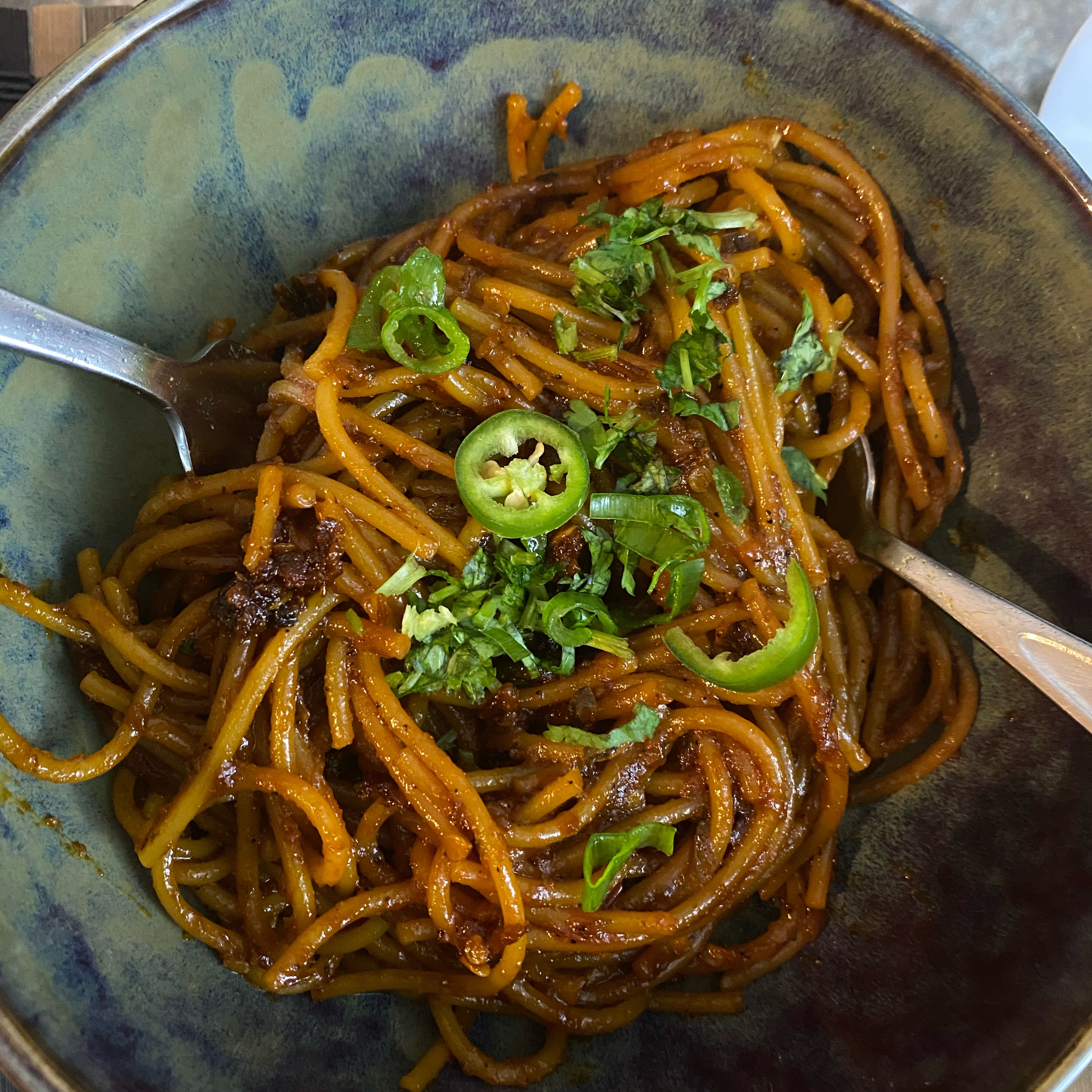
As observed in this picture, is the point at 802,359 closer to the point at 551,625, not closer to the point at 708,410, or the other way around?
the point at 708,410

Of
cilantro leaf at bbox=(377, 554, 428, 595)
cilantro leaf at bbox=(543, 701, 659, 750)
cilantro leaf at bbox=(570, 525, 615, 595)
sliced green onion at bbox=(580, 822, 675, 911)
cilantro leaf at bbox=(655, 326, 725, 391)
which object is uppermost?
cilantro leaf at bbox=(655, 326, 725, 391)

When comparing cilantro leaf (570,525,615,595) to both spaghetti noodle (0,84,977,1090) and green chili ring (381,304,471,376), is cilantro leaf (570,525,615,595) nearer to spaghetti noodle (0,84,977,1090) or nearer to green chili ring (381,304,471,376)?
spaghetti noodle (0,84,977,1090)

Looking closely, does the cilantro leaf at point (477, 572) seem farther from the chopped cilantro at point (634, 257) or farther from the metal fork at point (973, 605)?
the metal fork at point (973, 605)

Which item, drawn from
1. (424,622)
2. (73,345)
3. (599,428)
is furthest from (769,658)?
(73,345)

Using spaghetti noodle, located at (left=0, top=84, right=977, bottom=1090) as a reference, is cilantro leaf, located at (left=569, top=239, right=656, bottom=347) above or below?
above

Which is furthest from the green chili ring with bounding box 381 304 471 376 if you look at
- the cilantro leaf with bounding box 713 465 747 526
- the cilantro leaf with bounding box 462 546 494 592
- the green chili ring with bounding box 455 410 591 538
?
the cilantro leaf with bounding box 713 465 747 526

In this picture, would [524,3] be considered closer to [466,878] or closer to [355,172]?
[355,172]
